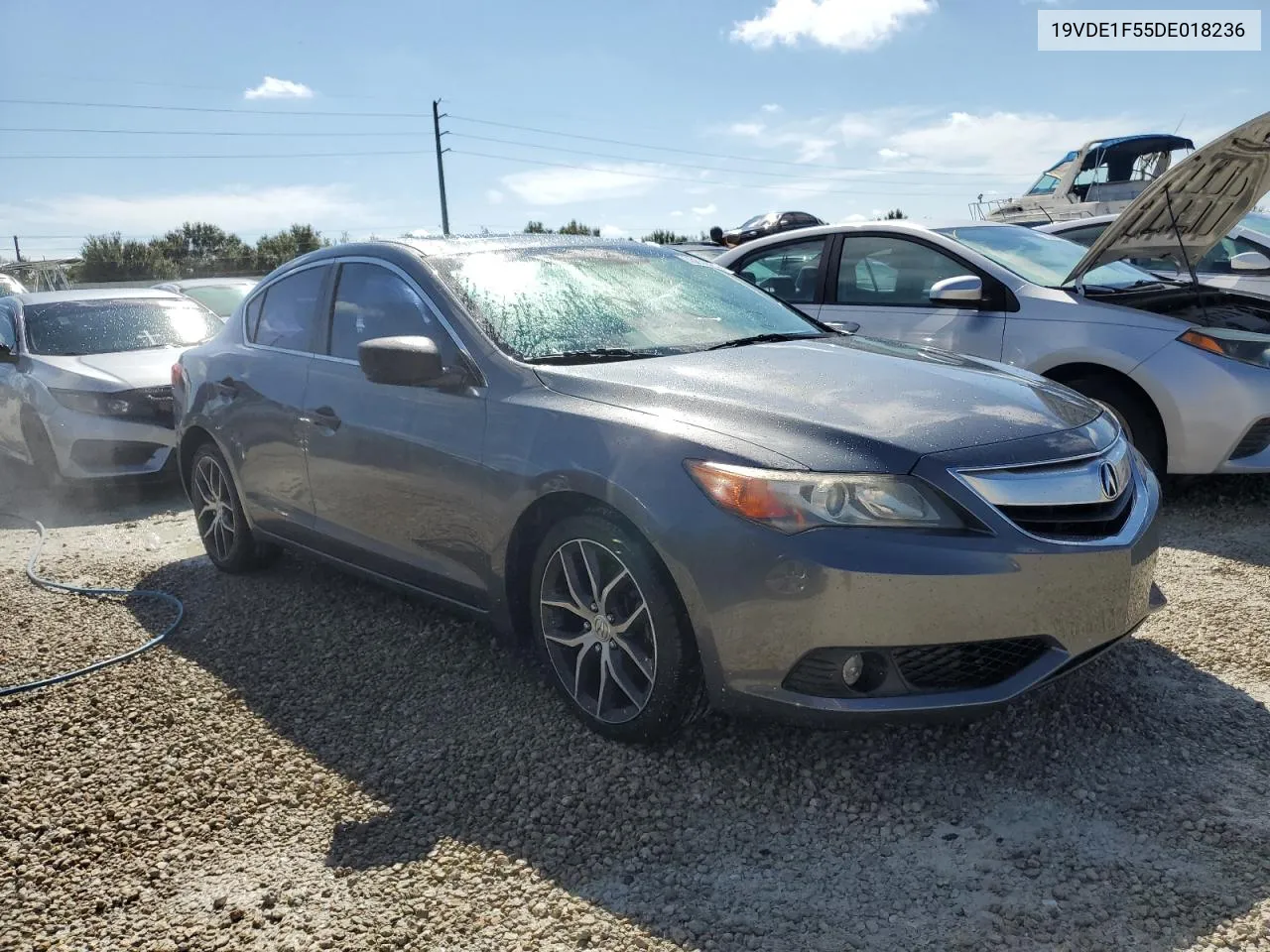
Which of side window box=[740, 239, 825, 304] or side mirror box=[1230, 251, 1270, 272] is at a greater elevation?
side window box=[740, 239, 825, 304]

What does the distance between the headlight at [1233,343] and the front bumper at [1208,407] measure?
4 centimetres

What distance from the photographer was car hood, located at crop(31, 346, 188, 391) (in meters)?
7.39

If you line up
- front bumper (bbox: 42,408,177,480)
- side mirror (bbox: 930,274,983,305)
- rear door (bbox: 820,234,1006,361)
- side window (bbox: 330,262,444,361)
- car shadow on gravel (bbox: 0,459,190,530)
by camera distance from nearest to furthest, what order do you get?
side window (bbox: 330,262,444,361), side mirror (bbox: 930,274,983,305), rear door (bbox: 820,234,1006,361), car shadow on gravel (bbox: 0,459,190,530), front bumper (bbox: 42,408,177,480)

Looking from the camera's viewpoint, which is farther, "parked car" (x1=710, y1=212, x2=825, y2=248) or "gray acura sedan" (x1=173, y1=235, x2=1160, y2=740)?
"parked car" (x1=710, y1=212, x2=825, y2=248)

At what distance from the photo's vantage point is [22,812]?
306 centimetres

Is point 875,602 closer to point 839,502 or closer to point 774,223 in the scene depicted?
point 839,502

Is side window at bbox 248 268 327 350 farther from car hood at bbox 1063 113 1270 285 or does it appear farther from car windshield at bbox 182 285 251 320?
car windshield at bbox 182 285 251 320

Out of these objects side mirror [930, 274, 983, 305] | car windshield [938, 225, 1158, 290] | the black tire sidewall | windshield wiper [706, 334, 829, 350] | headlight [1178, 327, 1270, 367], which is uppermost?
car windshield [938, 225, 1158, 290]

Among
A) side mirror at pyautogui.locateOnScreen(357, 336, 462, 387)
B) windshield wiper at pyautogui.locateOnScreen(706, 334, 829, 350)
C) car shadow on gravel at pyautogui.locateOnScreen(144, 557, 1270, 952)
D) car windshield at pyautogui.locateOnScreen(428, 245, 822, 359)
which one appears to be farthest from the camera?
windshield wiper at pyautogui.locateOnScreen(706, 334, 829, 350)

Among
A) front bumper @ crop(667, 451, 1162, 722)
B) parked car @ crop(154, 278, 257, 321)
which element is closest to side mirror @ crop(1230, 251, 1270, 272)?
front bumper @ crop(667, 451, 1162, 722)

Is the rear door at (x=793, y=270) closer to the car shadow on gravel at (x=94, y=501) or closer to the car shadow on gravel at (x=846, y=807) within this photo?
the car shadow on gravel at (x=846, y=807)

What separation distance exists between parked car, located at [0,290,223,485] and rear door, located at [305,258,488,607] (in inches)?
142

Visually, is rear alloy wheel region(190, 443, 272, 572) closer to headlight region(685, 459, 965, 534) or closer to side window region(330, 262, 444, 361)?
side window region(330, 262, 444, 361)

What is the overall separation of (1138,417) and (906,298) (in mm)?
1517
